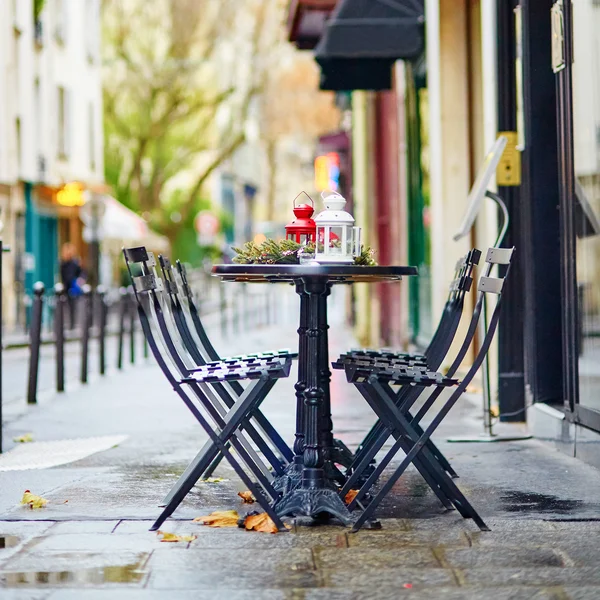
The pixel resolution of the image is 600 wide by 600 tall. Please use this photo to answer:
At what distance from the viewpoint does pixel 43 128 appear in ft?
108

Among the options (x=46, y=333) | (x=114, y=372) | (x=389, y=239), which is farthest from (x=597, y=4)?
(x=46, y=333)

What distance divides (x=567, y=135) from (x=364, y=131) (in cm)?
1369

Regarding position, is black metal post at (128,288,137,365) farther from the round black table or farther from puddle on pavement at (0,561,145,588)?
puddle on pavement at (0,561,145,588)

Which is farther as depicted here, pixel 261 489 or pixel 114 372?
pixel 114 372

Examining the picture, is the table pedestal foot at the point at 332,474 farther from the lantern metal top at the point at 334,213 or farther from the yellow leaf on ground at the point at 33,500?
the yellow leaf on ground at the point at 33,500

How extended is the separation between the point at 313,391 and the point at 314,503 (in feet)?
1.65

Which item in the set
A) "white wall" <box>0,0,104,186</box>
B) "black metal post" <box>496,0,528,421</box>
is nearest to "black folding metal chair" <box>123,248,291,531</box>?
"black metal post" <box>496,0,528,421</box>

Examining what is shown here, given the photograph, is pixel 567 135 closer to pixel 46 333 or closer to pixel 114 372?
pixel 114 372

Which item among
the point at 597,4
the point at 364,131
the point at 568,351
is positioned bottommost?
the point at 568,351

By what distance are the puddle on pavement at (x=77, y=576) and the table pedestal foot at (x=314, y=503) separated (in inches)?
37.7

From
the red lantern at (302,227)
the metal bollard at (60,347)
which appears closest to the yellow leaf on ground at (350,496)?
the red lantern at (302,227)

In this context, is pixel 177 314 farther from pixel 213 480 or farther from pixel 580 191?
pixel 580 191

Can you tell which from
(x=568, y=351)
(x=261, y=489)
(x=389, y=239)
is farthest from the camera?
(x=389, y=239)

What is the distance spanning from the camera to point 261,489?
592 centimetres
